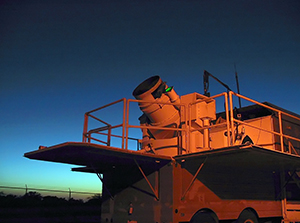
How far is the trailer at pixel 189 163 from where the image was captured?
730cm

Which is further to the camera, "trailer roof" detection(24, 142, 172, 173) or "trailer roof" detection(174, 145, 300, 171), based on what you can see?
"trailer roof" detection(174, 145, 300, 171)

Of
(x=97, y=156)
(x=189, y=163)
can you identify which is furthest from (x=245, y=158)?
(x=97, y=156)

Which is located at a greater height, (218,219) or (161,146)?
(161,146)

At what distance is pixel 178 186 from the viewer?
7547 mm

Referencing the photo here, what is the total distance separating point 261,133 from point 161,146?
3411 mm

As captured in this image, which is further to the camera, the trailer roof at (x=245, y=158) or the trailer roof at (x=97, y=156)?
the trailer roof at (x=245, y=158)

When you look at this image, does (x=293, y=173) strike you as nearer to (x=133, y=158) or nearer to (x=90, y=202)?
(x=133, y=158)

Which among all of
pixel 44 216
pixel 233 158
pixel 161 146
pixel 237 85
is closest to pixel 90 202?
pixel 44 216

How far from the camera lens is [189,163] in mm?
7812

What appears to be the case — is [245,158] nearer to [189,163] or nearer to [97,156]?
[189,163]

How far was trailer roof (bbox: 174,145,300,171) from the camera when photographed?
660 cm

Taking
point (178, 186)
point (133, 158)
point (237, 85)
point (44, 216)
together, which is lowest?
point (44, 216)

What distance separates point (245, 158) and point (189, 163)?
51.3 inches

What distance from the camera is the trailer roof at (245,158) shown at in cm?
660
